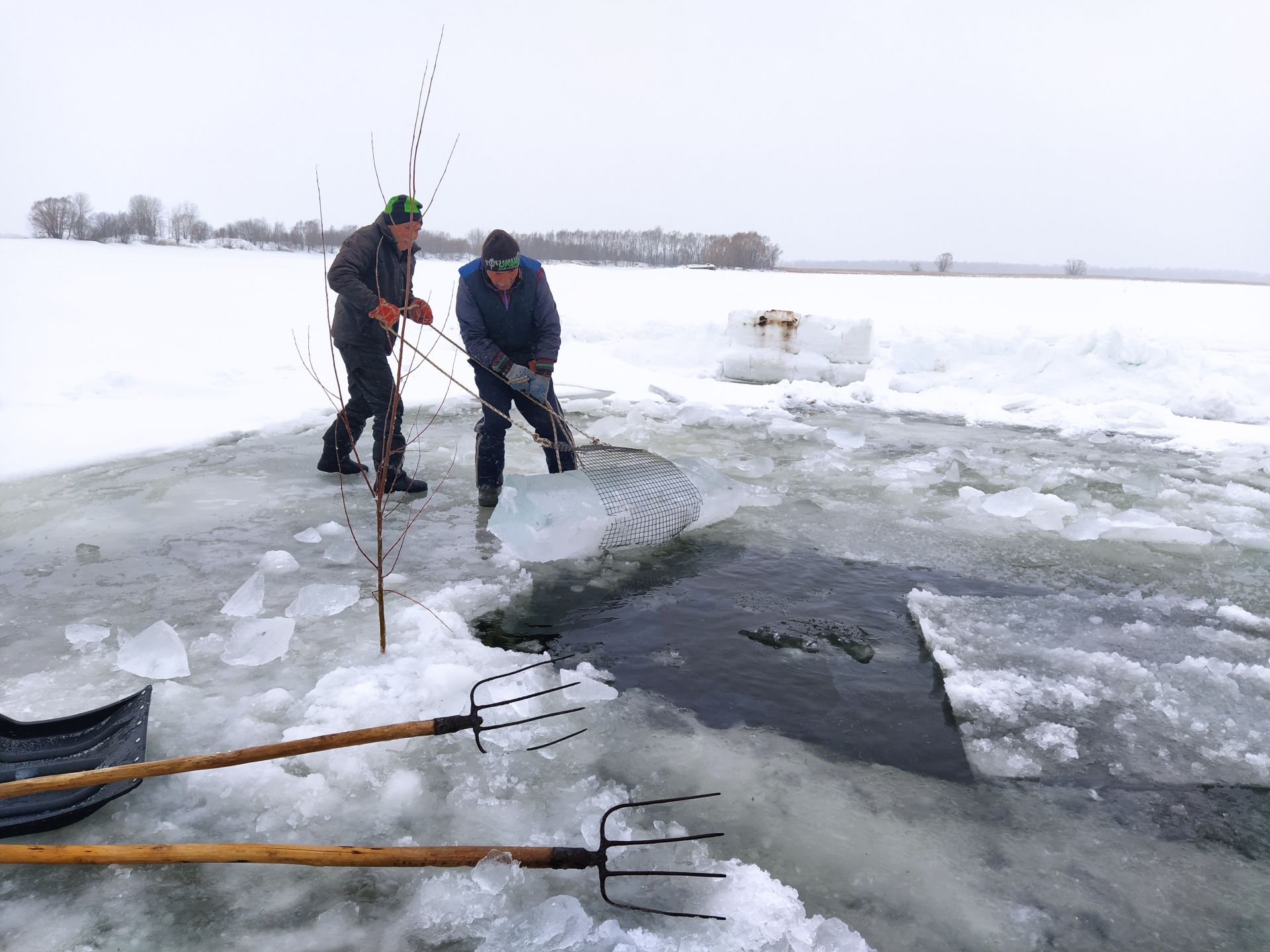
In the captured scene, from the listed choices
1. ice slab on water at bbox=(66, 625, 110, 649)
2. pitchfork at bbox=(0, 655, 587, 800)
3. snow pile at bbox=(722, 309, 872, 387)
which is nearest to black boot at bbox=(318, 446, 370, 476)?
ice slab on water at bbox=(66, 625, 110, 649)

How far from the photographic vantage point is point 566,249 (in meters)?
51.7

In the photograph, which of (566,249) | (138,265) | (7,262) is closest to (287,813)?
(7,262)

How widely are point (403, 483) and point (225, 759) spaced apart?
3147 millimetres

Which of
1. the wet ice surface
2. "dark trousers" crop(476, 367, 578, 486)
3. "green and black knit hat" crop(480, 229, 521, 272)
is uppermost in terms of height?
"green and black knit hat" crop(480, 229, 521, 272)

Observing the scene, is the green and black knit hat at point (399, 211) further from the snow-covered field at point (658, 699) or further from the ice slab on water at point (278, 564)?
the ice slab on water at point (278, 564)

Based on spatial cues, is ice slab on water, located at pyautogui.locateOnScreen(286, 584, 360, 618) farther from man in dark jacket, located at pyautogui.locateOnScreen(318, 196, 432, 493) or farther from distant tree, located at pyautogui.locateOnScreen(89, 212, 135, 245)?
distant tree, located at pyautogui.locateOnScreen(89, 212, 135, 245)

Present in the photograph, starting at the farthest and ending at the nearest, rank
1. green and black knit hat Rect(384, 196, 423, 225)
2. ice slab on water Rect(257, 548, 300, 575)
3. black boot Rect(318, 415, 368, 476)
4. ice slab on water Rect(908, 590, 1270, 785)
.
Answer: black boot Rect(318, 415, 368, 476) → green and black knit hat Rect(384, 196, 423, 225) → ice slab on water Rect(257, 548, 300, 575) → ice slab on water Rect(908, 590, 1270, 785)

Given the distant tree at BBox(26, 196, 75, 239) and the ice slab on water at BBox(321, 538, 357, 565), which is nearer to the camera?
the ice slab on water at BBox(321, 538, 357, 565)

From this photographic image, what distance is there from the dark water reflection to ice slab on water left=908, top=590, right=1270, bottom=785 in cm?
14

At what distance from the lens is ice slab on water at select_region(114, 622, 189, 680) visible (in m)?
2.71

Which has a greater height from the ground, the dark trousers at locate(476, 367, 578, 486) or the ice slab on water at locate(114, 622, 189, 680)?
the dark trousers at locate(476, 367, 578, 486)

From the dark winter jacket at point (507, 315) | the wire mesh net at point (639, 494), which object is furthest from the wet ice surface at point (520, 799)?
the dark winter jacket at point (507, 315)

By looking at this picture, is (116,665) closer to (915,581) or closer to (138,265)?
(915,581)

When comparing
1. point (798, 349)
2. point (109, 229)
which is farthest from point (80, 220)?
point (798, 349)
